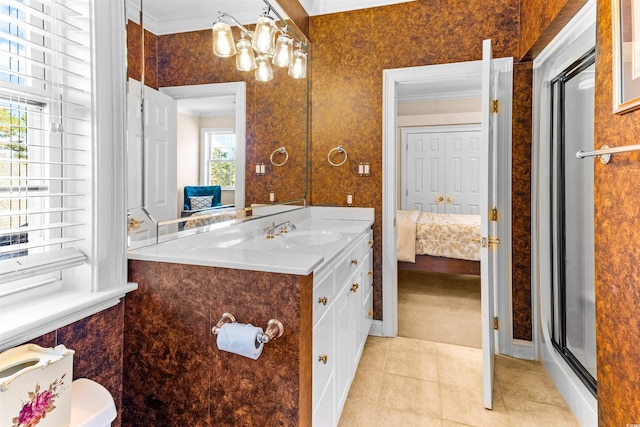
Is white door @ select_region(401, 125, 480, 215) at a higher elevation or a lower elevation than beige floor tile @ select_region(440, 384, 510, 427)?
higher

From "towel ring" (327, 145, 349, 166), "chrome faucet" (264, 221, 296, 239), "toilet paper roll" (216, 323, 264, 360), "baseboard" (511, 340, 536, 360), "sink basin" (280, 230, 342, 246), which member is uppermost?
"towel ring" (327, 145, 349, 166)

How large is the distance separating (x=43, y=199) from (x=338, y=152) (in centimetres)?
211

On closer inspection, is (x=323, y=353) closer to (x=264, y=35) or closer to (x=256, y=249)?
(x=256, y=249)

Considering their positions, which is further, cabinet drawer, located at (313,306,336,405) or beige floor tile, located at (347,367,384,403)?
beige floor tile, located at (347,367,384,403)

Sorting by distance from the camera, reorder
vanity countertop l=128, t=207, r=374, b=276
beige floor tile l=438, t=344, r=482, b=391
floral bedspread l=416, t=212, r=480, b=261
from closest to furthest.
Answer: vanity countertop l=128, t=207, r=374, b=276 → beige floor tile l=438, t=344, r=482, b=391 → floral bedspread l=416, t=212, r=480, b=261

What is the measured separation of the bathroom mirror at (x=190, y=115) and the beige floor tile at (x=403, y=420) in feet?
4.52

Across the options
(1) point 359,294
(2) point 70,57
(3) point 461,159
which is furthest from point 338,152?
(3) point 461,159

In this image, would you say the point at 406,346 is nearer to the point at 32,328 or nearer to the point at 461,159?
the point at 32,328

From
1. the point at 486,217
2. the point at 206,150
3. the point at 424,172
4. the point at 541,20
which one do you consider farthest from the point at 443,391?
the point at 424,172

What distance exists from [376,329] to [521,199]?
151 centimetres

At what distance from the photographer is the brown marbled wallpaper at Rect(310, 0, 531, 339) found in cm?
246

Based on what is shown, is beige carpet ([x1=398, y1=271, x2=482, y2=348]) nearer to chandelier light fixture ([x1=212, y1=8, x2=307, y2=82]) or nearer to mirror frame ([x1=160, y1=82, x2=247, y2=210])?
mirror frame ([x1=160, y1=82, x2=247, y2=210])

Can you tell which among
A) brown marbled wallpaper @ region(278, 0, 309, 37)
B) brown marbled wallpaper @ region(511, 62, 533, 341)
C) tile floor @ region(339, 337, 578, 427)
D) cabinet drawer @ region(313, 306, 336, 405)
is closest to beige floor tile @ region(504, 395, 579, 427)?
tile floor @ region(339, 337, 578, 427)

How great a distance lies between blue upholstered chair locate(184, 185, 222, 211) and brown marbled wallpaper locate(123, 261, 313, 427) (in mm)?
397
